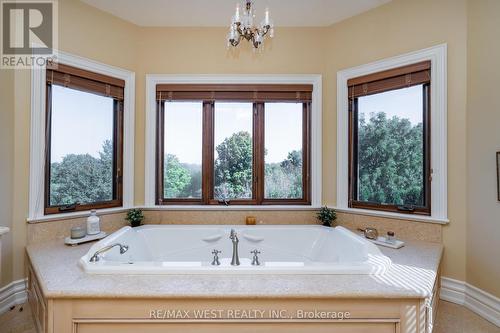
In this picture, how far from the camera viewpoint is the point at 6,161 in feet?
5.82

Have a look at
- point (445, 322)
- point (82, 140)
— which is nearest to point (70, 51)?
point (82, 140)

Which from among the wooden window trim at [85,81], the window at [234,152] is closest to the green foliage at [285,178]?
the window at [234,152]

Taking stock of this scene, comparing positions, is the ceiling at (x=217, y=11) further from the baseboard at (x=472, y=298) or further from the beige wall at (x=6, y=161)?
the baseboard at (x=472, y=298)

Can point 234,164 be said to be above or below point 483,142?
below

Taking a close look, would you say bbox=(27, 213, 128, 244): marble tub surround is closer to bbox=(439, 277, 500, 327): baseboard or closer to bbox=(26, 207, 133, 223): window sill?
bbox=(26, 207, 133, 223): window sill

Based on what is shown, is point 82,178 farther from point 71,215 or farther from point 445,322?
point 445,322

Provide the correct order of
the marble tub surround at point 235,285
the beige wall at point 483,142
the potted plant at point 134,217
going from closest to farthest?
the marble tub surround at point 235,285 < the beige wall at point 483,142 < the potted plant at point 134,217

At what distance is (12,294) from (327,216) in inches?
103

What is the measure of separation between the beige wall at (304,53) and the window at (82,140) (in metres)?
0.17

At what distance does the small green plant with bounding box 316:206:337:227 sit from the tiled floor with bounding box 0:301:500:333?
0.99 m

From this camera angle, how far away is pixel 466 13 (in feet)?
6.12

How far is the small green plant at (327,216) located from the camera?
2.36 m

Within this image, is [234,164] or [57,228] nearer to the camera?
[57,228]

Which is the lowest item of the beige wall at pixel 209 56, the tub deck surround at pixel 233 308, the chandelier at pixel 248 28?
the tub deck surround at pixel 233 308
